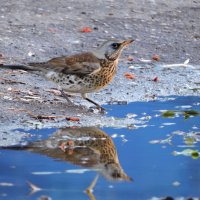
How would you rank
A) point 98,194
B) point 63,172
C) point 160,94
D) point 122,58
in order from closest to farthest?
point 98,194
point 63,172
point 160,94
point 122,58

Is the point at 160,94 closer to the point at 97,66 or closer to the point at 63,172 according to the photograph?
the point at 97,66

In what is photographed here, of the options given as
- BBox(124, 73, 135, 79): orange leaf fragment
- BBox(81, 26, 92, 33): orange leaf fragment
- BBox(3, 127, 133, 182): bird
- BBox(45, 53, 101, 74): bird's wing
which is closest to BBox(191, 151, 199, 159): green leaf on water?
BBox(3, 127, 133, 182): bird

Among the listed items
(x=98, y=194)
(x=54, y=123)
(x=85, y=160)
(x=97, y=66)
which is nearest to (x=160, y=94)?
(x=97, y=66)

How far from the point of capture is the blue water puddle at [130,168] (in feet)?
22.2

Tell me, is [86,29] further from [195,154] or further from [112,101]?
[195,154]

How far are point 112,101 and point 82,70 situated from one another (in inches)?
22.9

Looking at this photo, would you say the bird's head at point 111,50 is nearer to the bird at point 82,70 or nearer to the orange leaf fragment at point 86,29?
the bird at point 82,70

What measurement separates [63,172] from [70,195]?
2.21 ft

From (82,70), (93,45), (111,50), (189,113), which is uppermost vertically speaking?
(111,50)

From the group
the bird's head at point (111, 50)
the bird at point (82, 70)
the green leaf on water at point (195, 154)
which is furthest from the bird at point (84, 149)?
the bird's head at point (111, 50)

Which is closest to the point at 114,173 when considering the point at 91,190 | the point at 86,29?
the point at 91,190

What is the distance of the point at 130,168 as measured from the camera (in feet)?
24.5

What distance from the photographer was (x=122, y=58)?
12570 millimetres

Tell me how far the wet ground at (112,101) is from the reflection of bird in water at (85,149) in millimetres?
26
